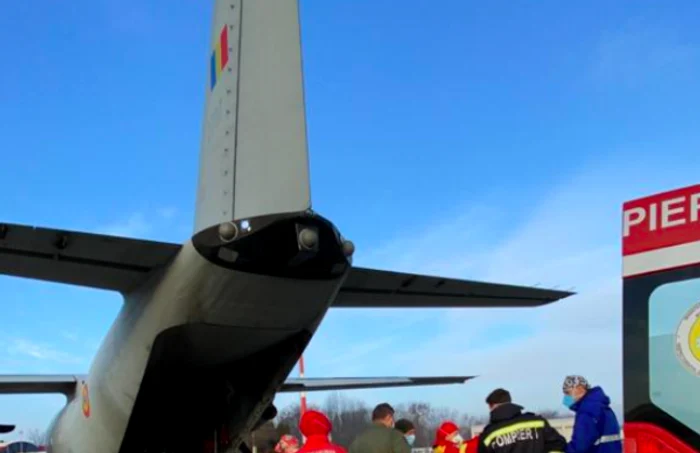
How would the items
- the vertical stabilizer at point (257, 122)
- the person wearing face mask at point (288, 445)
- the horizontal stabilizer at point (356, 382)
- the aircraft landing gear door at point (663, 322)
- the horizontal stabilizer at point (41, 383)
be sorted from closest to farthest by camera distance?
the aircraft landing gear door at point (663, 322)
the vertical stabilizer at point (257, 122)
the person wearing face mask at point (288, 445)
the horizontal stabilizer at point (41, 383)
the horizontal stabilizer at point (356, 382)

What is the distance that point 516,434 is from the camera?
4.80 meters

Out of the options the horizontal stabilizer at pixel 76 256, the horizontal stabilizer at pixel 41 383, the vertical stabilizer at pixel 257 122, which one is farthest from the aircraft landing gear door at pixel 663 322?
the horizontal stabilizer at pixel 41 383

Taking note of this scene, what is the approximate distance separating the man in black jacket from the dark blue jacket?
9.1 inches

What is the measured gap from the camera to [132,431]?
718cm

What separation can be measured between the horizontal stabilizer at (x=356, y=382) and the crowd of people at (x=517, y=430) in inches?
420

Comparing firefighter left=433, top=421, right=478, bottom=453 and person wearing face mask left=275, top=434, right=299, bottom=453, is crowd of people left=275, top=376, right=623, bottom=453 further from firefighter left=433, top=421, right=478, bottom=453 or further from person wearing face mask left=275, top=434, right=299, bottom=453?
firefighter left=433, top=421, right=478, bottom=453

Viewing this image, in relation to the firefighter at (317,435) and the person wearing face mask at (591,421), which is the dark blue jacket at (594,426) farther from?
the firefighter at (317,435)

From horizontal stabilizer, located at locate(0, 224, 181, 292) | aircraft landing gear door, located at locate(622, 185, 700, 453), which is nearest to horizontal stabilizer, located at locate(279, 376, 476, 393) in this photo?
horizontal stabilizer, located at locate(0, 224, 181, 292)

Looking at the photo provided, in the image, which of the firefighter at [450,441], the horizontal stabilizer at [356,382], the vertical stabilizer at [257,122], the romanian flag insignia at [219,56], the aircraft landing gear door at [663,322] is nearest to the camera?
the aircraft landing gear door at [663,322]

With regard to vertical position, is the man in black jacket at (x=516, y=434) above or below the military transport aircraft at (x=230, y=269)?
below

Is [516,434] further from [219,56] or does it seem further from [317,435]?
[219,56]

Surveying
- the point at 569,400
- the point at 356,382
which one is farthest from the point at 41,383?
the point at 569,400

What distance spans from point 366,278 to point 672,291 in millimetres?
4381

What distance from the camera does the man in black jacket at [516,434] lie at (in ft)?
15.7
